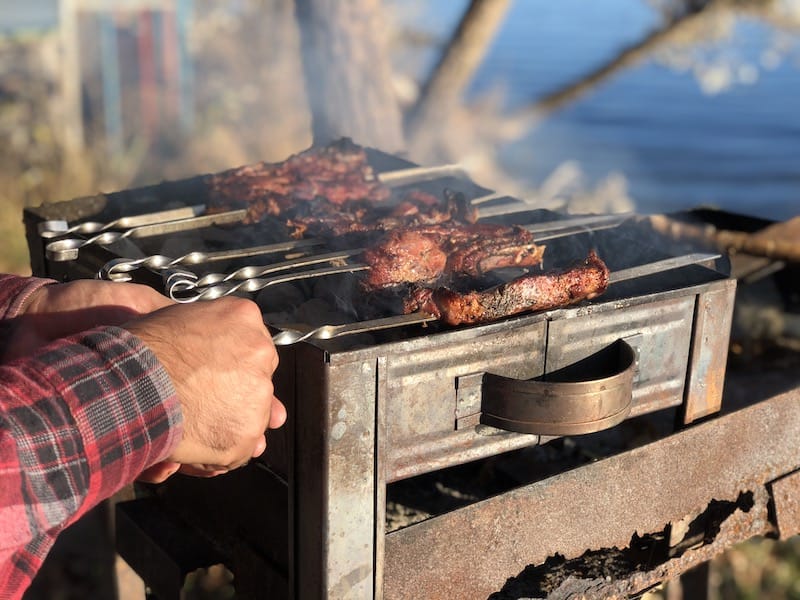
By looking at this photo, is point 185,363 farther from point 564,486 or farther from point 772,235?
point 772,235

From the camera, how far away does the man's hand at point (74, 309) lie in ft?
7.60

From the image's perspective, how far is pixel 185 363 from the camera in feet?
6.30

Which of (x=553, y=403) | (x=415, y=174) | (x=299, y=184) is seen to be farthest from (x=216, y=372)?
(x=415, y=174)

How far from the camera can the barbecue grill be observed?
2.51m

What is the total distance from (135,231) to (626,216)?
2.00 metres

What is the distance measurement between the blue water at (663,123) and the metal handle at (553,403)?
16.7ft

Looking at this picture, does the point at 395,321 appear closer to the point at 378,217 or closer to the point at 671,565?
the point at 378,217

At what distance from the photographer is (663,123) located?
1878 cm

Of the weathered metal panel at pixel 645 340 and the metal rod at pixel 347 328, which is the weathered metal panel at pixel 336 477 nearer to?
the metal rod at pixel 347 328

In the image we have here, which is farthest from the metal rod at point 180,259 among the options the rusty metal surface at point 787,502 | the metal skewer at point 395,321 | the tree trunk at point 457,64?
the tree trunk at point 457,64

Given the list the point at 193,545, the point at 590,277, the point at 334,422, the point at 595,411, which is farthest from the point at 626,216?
the point at 193,545

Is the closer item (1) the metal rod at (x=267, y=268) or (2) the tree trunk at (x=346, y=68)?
(1) the metal rod at (x=267, y=268)

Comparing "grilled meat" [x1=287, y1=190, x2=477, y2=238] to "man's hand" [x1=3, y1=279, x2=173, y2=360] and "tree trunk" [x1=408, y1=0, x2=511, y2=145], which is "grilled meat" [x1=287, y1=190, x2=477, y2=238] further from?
"tree trunk" [x1=408, y1=0, x2=511, y2=145]

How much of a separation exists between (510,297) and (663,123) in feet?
56.8
